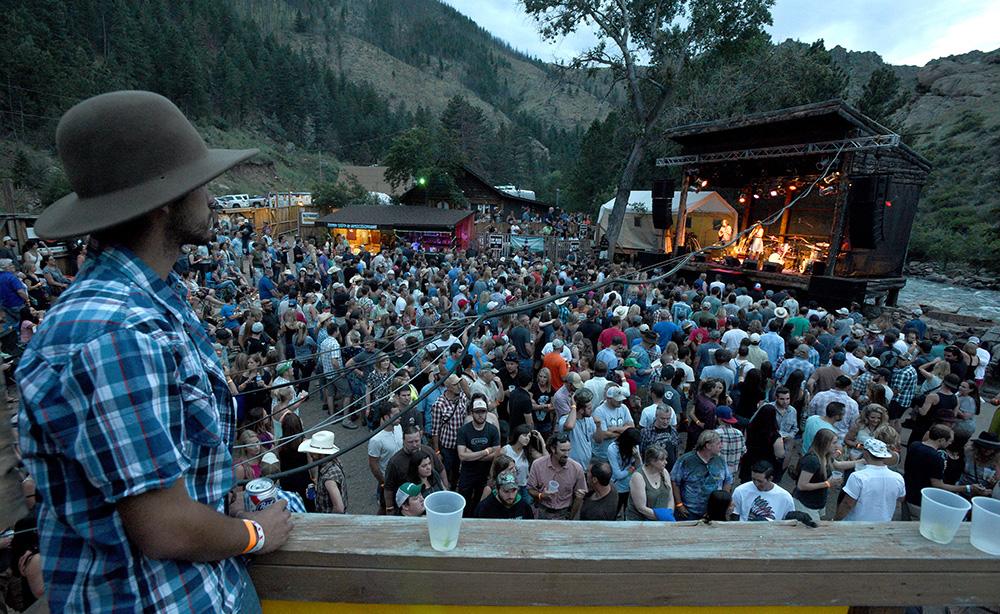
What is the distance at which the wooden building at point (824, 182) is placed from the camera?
586 inches

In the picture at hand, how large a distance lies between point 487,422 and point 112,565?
4.23 meters

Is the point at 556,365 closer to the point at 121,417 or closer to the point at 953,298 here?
the point at 121,417

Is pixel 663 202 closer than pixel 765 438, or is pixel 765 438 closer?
pixel 765 438

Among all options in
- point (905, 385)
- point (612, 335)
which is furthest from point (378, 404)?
point (905, 385)

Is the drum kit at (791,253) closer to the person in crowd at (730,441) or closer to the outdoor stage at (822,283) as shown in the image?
the outdoor stage at (822,283)

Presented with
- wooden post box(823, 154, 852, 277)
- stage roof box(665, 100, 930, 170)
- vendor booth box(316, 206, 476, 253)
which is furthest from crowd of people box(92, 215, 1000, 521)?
vendor booth box(316, 206, 476, 253)

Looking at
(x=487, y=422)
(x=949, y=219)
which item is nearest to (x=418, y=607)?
(x=487, y=422)

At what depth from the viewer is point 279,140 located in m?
67.6

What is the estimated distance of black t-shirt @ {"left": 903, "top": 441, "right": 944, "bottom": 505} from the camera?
443 cm

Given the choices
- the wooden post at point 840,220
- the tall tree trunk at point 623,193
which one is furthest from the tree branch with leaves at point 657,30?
the wooden post at point 840,220

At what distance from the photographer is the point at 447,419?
529 centimetres

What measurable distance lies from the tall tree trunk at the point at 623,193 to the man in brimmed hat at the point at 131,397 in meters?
21.6

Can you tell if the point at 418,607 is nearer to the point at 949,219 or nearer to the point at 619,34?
the point at 619,34

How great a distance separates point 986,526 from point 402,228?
86.4 ft
